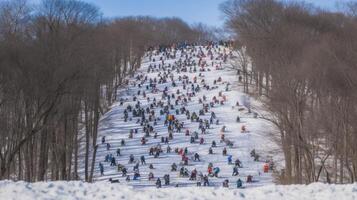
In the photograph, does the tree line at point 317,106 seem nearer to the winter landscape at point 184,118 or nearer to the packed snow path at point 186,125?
the winter landscape at point 184,118

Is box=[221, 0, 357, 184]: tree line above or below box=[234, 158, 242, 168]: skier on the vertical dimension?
above

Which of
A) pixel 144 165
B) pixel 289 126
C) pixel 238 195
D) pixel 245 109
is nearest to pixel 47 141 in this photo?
pixel 144 165

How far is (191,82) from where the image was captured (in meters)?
61.8

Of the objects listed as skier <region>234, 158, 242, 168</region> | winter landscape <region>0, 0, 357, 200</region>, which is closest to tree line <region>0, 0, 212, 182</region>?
winter landscape <region>0, 0, 357, 200</region>

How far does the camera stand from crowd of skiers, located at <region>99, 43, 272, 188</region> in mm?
31905

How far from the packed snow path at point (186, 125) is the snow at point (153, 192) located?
1618 cm

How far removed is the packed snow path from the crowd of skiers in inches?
3.8

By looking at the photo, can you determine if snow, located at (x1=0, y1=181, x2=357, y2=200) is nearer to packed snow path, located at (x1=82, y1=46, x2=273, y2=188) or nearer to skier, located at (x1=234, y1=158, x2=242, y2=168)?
packed snow path, located at (x1=82, y1=46, x2=273, y2=188)

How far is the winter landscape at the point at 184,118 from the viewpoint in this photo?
75.0 ft

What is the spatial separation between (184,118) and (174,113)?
7.05ft

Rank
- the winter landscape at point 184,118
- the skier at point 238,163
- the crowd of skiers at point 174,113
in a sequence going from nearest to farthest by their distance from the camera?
the winter landscape at point 184,118
the crowd of skiers at point 174,113
the skier at point 238,163

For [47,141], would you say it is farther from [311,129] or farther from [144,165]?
[311,129]

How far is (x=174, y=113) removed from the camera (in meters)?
48.4

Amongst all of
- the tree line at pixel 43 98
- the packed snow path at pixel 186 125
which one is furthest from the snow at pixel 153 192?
the packed snow path at pixel 186 125
